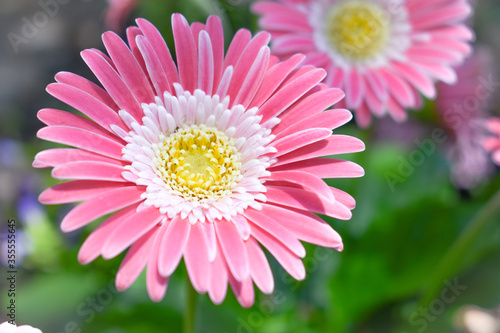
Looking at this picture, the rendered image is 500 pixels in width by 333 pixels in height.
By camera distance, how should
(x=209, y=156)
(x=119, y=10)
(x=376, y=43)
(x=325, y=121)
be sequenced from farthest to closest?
(x=119, y=10), (x=376, y=43), (x=209, y=156), (x=325, y=121)

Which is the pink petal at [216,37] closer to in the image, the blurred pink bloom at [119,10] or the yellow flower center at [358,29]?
the yellow flower center at [358,29]

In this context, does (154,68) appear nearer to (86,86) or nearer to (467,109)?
(86,86)

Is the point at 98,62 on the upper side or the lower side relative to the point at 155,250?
upper

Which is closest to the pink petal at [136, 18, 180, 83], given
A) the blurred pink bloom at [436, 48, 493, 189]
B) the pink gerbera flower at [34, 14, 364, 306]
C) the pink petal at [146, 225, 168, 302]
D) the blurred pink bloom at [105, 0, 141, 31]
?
the pink gerbera flower at [34, 14, 364, 306]

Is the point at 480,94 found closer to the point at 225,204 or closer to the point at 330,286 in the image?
the point at 330,286

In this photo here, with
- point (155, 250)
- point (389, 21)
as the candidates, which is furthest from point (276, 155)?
point (389, 21)

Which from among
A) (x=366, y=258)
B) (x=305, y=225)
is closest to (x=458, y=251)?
(x=366, y=258)

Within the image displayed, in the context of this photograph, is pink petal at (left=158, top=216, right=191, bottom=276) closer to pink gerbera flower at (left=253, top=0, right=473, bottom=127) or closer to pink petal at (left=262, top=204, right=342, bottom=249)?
pink petal at (left=262, top=204, right=342, bottom=249)
